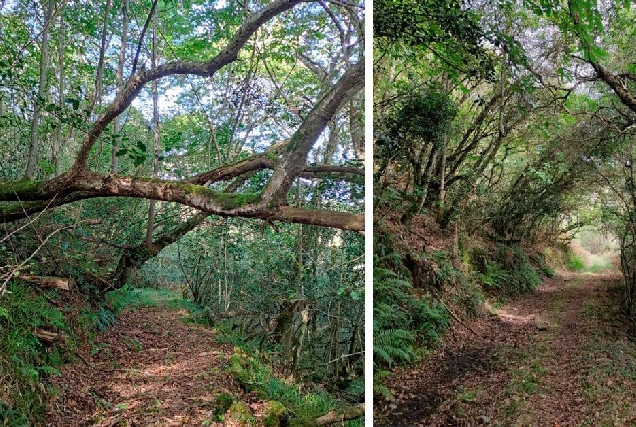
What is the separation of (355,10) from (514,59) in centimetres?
89

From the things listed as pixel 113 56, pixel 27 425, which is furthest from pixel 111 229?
pixel 27 425

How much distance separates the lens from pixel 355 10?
2.01m

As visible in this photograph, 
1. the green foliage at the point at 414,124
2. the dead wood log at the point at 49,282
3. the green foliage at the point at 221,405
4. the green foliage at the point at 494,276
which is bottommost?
the green foliage at the point at 221,405

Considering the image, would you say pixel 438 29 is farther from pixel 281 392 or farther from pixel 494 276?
pixel 281 392

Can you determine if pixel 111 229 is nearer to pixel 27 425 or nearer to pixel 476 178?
pixel 27 425

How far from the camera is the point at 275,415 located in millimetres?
2523

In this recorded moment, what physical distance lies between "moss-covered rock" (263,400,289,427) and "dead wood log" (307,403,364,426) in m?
0.24

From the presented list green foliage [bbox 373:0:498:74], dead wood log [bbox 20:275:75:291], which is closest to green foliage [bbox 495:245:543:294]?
green foliage [bbox 373:0:498:74]

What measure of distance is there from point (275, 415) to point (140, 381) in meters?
0.90

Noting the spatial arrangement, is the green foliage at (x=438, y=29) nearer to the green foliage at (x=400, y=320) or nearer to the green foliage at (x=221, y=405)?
the green foliage at (x=400, y=320)

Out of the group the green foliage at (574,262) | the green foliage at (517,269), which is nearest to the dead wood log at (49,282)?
the green foliage at (517,269)

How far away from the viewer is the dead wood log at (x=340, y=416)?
6.32ft

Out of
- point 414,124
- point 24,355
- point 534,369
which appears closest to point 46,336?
point 24,355

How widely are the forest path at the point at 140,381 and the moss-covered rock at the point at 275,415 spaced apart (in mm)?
286
